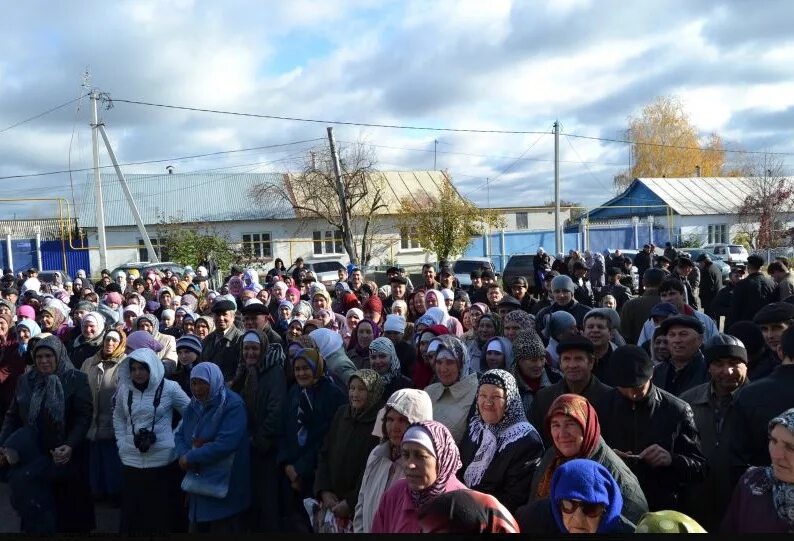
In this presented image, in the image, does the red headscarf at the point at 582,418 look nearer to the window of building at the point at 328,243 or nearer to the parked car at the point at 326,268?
the parked car at the point at 326,268

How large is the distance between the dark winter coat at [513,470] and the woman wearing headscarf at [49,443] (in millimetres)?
3393

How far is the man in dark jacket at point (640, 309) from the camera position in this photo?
7.58 m

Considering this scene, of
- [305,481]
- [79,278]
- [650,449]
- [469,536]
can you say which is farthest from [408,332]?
[79,278]

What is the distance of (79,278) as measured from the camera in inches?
618

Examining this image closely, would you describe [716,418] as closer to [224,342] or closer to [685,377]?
[685,377]

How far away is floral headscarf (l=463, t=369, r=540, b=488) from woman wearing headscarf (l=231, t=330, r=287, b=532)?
6.21 ft

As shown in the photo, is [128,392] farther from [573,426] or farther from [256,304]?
[573,426]

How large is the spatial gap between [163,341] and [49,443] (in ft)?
5.77

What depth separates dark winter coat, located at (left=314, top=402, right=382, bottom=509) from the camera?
4531 millimetres

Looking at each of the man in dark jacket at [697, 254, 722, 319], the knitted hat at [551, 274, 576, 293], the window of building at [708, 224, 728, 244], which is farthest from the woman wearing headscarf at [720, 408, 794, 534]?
the window of building at [708, 224, 728, 244]

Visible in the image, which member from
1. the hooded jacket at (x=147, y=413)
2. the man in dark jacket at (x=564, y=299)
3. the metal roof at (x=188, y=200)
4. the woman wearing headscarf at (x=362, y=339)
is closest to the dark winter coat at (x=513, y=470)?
the hooded jacket at (x=147, y=413)

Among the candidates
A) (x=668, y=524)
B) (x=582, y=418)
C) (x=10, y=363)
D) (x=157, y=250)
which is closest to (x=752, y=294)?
(x=582, y=418)

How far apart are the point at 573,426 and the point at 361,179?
115ft

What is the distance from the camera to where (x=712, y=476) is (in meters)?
3.99
